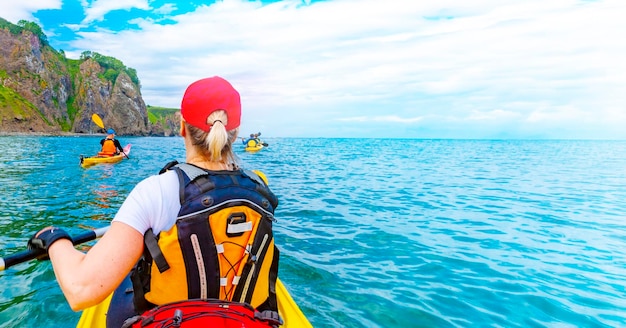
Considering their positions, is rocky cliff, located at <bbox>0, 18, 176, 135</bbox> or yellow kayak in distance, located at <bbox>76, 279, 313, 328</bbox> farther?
rocky cliff, located at <bbox>0, 18, 176, 135</bbox>

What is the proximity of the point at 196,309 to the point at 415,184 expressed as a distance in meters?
16.5

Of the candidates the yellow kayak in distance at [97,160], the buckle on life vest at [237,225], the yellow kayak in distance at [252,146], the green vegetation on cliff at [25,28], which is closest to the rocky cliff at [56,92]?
the green vegetation on cliff at [25,28]

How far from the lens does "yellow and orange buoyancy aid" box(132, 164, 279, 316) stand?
208cm

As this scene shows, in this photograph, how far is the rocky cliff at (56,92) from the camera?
89.1 meters

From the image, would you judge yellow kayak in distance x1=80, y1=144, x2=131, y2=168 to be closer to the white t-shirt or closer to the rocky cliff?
the white t-shirt

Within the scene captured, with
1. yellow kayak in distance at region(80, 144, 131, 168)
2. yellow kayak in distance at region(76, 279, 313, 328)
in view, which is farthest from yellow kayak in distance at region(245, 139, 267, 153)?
yellow kayak in distance at region(76, 279, 313, 328)

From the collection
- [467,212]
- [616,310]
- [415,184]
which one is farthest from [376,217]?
[415,184]

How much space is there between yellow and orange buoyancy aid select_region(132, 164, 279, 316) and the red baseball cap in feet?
0.95

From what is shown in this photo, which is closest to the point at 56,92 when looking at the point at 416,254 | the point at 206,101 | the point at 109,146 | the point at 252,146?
the point at 252,146

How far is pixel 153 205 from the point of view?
1983 mm

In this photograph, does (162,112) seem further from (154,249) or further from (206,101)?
(154,249)

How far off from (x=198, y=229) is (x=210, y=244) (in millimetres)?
124

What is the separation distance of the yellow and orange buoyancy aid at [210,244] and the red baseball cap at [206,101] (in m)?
0.29

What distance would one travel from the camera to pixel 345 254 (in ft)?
23.9
